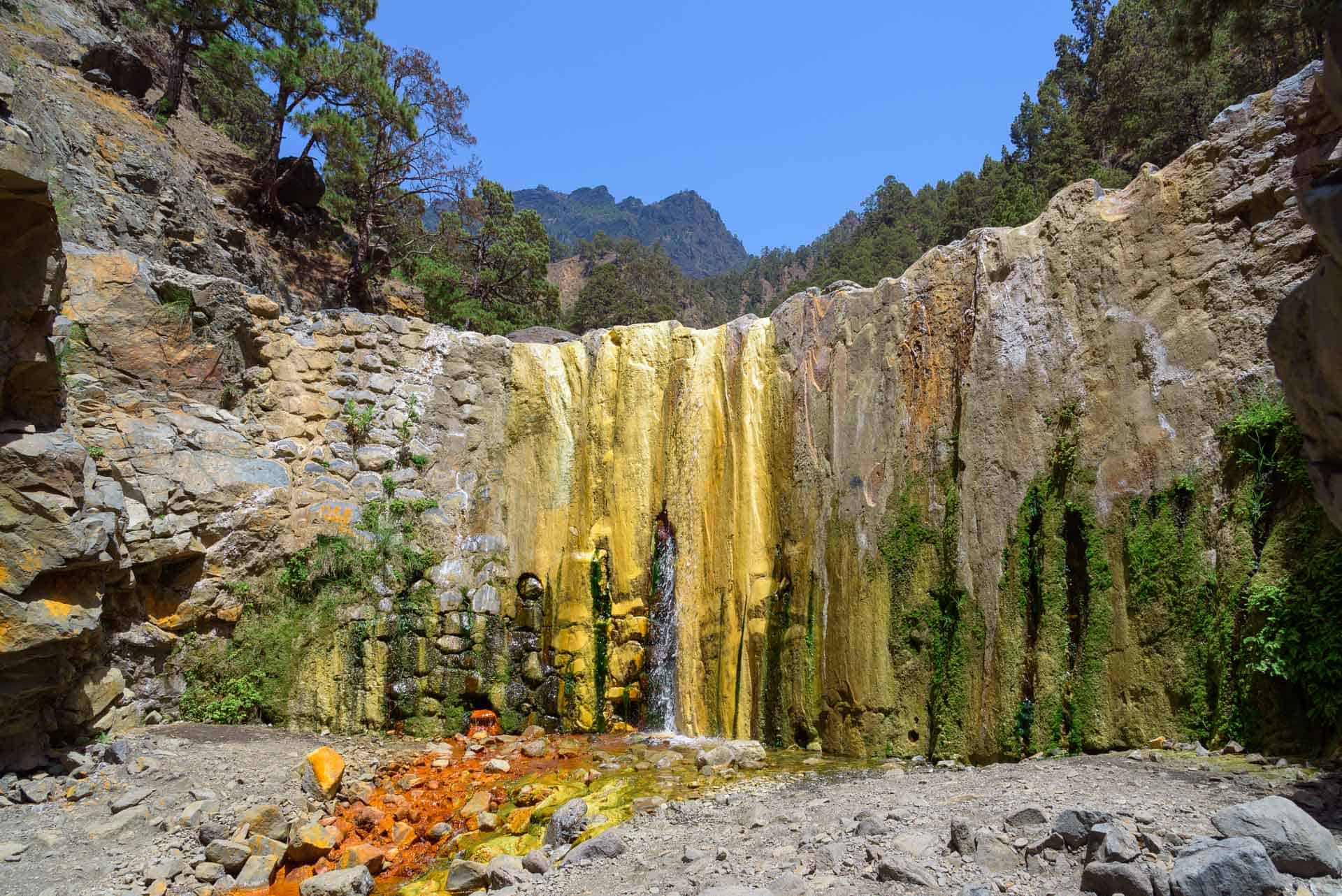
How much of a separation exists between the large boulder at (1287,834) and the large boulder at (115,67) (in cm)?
2275

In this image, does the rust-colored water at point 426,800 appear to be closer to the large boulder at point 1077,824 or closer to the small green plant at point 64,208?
the large boulder at point 1077,824

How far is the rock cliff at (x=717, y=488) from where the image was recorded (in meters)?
7.21

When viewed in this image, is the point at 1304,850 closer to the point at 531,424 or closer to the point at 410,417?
the point at 531,424

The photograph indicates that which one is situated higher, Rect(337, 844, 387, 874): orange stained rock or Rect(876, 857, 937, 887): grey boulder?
Rect(876, 857, 937, 887): grey boulder

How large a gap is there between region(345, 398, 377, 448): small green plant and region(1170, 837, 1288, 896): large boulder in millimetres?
10987

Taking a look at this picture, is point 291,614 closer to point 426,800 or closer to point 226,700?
point 226,700

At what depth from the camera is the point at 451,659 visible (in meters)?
10.8

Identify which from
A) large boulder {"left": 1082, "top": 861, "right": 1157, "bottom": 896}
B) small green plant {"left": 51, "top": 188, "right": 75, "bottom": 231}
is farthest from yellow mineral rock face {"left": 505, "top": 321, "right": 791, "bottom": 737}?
small green plant {"left": 51, "top": 188, "right": 75, "bottom": 231}

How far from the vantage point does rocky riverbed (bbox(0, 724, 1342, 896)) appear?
423 cm

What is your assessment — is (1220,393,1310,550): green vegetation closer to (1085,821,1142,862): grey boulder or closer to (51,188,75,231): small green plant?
(1085,821,1142,862): grey boulder

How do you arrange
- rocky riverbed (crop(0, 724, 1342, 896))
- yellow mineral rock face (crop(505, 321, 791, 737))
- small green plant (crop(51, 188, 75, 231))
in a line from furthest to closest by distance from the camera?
small green plant (crop(51, 188, 75, 231)) → yellow mineral rock face (crop(505, 321, 791, 737)) → rocky riverbed (crop(0, 724, 1342, 896))

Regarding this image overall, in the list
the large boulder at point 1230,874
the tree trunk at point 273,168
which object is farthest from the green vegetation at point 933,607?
the tree trunk at point 273,168

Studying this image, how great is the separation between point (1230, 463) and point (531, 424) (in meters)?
8.84

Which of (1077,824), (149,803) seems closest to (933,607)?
(1077,824)
